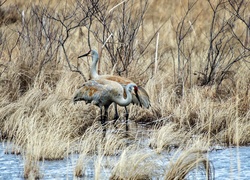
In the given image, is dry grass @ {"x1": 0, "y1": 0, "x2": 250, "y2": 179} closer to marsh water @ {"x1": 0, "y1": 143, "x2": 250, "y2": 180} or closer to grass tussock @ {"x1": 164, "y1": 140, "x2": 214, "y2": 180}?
grass tussock @ {"x1": 164, "y1": 140, "x2": 214, "y2": 180}

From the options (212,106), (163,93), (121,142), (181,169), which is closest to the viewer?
(181,169)

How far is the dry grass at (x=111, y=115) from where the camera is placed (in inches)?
280

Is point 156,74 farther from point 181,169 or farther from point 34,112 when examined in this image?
point 181,169

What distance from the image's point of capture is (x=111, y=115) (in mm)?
10227

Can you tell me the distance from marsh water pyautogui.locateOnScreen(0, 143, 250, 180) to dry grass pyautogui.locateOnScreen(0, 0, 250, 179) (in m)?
0.12

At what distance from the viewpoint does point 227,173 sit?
733cm

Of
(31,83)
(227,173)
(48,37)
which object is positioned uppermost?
(48,37)

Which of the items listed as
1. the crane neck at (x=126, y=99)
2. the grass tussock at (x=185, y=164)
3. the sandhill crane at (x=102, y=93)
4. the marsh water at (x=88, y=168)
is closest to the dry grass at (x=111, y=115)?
the grass tussock at (x=185, y=164)

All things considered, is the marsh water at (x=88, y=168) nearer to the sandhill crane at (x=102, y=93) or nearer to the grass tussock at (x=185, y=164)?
the grass tussock at (x=185, y=164)

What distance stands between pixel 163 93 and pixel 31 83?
2.15 m

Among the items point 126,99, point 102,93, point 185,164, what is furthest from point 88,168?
point 102,93

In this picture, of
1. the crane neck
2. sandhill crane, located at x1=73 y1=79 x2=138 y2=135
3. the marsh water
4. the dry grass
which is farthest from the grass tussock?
sandhill crane, located at x1=73 y1=79 x2=138 y2=135

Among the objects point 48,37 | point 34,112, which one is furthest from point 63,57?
point 34,112

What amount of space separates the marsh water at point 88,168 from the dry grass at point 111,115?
0.38ft
